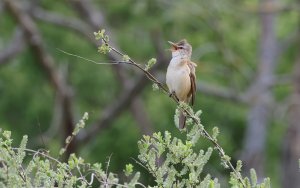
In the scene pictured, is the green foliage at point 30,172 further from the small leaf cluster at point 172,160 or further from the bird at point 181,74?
the bird at point 181,74

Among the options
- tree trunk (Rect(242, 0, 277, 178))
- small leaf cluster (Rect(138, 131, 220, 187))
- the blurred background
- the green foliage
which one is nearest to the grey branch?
the blurred background

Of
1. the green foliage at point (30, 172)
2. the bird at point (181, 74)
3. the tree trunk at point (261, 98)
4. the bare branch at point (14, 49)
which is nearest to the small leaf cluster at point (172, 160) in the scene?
the green foliage at point (30, 172)

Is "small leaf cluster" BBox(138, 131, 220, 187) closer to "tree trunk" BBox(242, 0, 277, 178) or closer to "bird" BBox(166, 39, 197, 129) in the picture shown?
"bird" BBox(166, 39, 197, 129)

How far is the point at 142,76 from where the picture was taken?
16750 mm

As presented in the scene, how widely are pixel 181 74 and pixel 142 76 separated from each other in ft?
32.5

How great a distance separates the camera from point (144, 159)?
5.05 meters

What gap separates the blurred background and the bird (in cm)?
833

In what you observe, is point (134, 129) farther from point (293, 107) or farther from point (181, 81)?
point (181, 81)

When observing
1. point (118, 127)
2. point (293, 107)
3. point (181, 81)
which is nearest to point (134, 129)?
point (118, 127)

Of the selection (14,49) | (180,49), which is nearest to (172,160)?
(180,49)

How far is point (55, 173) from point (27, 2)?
44.6 ft

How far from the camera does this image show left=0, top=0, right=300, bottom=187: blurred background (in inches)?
680

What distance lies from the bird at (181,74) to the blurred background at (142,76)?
833 centimetres

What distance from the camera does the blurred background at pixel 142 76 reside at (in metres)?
17.3
